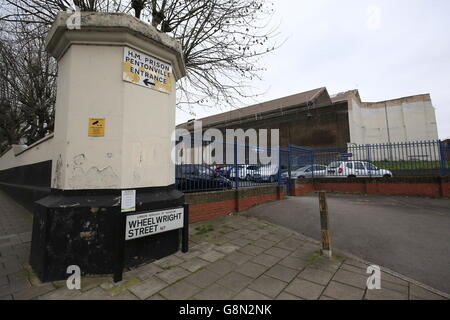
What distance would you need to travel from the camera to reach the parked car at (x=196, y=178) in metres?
5.22

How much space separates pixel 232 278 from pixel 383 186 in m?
9.32

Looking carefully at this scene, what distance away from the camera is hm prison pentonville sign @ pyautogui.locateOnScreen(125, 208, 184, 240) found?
2.77 meters

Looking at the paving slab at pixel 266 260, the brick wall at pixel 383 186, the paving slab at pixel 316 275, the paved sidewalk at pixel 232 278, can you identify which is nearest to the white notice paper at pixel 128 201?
the paved sidewalk at pixel 232 278

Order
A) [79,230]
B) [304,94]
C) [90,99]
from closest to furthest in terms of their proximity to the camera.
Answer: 1. [79,230]
2. [90,99]
3. [304,94]

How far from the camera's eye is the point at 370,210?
616 cm

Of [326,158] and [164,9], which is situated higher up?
[164,9]

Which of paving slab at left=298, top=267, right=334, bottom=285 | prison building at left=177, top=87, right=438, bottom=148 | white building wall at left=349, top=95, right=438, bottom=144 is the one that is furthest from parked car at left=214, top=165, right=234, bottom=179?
white building wall at left=349, top=95, right=438, bottom=144

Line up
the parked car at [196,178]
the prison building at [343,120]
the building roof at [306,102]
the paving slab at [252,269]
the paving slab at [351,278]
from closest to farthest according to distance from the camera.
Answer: the paving slab at [351,278] < the paving slab at [252,269] < the parked car at [196,178] < the prison building at [343,120] < the building roof at [306,102]

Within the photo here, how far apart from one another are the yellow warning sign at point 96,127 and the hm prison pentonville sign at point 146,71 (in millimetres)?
709

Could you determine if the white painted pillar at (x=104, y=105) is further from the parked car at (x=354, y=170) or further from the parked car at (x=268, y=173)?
the parked car at (x=354, y=170)

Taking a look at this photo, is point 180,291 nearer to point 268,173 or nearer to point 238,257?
point 238,257
